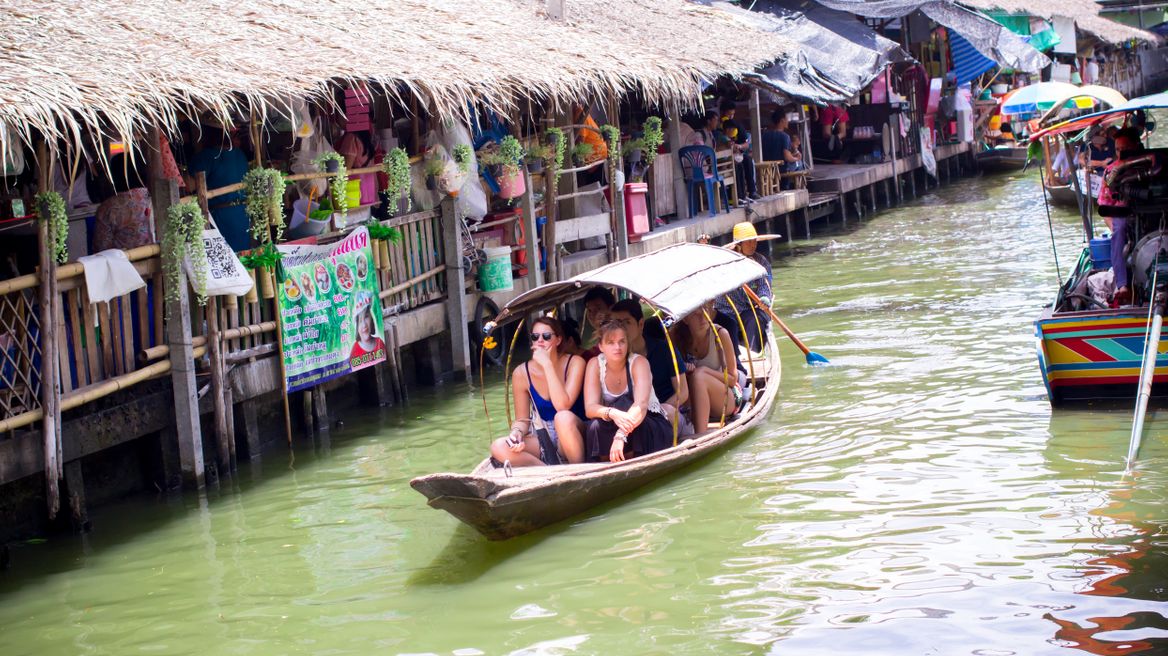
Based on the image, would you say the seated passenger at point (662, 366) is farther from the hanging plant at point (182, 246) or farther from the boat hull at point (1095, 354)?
the hanging plant at point (182, 246)

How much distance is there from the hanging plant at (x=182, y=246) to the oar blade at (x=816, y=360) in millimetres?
5753

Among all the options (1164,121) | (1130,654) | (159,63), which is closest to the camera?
(1130,654)

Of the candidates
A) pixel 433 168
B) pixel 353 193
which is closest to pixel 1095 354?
pixel 433 168

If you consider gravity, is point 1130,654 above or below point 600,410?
below

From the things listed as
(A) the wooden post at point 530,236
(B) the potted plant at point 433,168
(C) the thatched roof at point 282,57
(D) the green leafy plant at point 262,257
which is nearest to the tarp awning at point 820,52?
(C) the thatched roof at point 282,57

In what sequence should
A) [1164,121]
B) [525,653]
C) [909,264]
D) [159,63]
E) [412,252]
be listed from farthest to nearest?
[1164,121] < [909,264] < [412,252] < [159,63] < [525,653]

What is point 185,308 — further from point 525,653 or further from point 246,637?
point 525,653

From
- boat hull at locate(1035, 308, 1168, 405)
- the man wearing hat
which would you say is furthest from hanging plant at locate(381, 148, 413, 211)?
boat hull at locate(1035, 308, 1168, 405)

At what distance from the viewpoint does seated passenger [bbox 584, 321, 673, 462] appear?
8305mm

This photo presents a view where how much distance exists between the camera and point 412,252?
12180 mm

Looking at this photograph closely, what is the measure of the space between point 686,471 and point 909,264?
409 inches

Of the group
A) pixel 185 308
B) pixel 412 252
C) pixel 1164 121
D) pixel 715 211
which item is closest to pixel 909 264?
pixel 715 211

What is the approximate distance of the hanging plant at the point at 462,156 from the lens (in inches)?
484

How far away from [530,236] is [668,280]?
4979 mm
